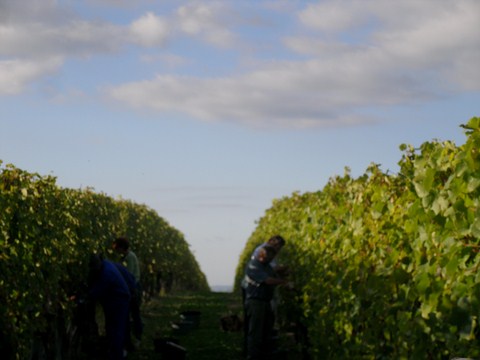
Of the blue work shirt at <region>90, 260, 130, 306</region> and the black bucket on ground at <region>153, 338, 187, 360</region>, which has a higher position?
the blue work shirt at <region>90, 260, 130, 306</region>

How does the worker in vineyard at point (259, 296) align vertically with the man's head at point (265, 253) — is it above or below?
below

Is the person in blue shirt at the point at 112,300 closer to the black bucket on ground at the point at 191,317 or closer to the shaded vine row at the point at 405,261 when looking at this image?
the shaded vine row at the point at 405,261

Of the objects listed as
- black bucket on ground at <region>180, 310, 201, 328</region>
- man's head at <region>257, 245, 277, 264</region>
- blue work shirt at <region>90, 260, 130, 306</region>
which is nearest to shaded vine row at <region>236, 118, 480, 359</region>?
man's head at <region>257, 245, 277, 264</region>

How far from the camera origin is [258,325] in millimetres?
12461

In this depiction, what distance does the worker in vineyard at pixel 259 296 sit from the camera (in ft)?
40.2

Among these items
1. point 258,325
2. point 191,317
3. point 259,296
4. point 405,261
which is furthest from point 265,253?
point 191,317

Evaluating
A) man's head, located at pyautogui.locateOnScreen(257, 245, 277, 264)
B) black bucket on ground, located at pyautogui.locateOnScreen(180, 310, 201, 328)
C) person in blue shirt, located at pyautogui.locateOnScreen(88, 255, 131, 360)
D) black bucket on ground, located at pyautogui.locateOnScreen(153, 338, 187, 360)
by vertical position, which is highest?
man's head, located at pyautogui.locateOnScreen(257, 245, 277, 264)

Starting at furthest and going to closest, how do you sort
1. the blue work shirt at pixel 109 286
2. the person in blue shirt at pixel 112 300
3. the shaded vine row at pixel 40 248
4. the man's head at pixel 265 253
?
the man's head at pixel 265 253, the person in blue shirt at pixel 112 300, the blue work shirt at pixel 109 286, the shaded vine row at pixel 40 248

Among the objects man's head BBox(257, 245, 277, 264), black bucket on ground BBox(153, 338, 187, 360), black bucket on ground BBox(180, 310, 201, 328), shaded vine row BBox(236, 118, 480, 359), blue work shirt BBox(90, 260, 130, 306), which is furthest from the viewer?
black bucket on ground BBox(180, 310, 201, 328)

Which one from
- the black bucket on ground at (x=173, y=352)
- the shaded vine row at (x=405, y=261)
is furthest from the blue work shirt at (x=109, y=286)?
the shaded vine row at (x=405, y=261)

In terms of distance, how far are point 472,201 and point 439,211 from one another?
463 millimetres

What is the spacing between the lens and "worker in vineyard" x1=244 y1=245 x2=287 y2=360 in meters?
12.2

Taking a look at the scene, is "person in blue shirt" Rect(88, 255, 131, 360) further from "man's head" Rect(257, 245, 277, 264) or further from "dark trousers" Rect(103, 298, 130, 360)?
"man's head" Rect(257, 245, 277, 264)

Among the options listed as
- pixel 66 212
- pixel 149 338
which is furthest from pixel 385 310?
pixel 149 338
